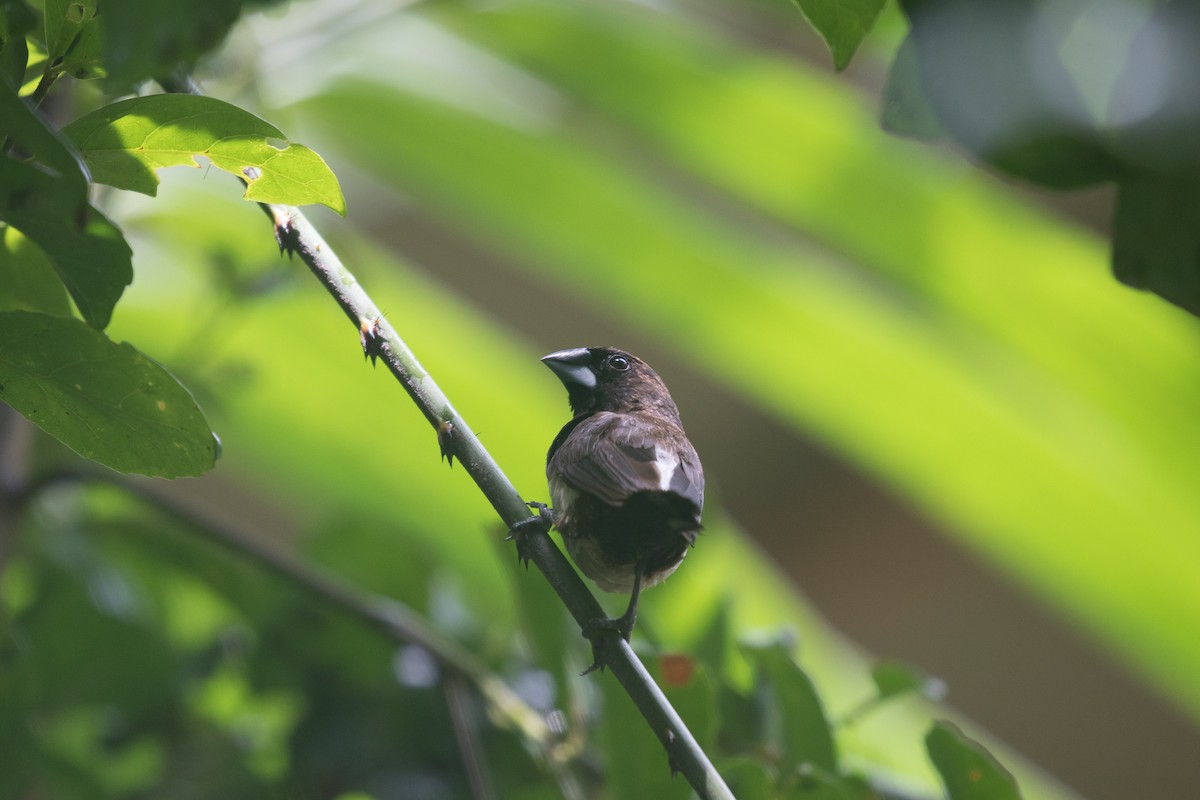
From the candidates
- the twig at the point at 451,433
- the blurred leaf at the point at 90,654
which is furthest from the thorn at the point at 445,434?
the blurred leaf at the point at 90,654

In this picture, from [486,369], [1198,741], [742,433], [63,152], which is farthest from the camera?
[742,433]

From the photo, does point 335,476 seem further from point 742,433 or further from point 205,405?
point 742,433

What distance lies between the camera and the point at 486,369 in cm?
156

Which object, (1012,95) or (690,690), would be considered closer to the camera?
(1012,95)

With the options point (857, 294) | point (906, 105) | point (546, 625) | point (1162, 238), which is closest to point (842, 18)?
point (906, 105)

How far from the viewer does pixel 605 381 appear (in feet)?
3.08

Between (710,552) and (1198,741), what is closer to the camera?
(710,552)

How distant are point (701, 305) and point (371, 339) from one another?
1.24 m

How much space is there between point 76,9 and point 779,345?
1.36 m

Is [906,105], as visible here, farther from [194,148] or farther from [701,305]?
[701,305]

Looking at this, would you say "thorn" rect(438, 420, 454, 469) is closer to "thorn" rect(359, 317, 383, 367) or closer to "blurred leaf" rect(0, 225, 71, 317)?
"thorn" rect(359, 317, 383, 367)

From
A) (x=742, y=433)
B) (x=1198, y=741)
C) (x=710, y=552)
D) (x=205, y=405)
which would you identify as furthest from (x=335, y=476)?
(x=1198, y=741)

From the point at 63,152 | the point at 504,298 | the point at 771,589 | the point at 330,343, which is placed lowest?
the point at 504,298

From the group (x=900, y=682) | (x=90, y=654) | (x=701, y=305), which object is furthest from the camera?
(x=701, y=305)
